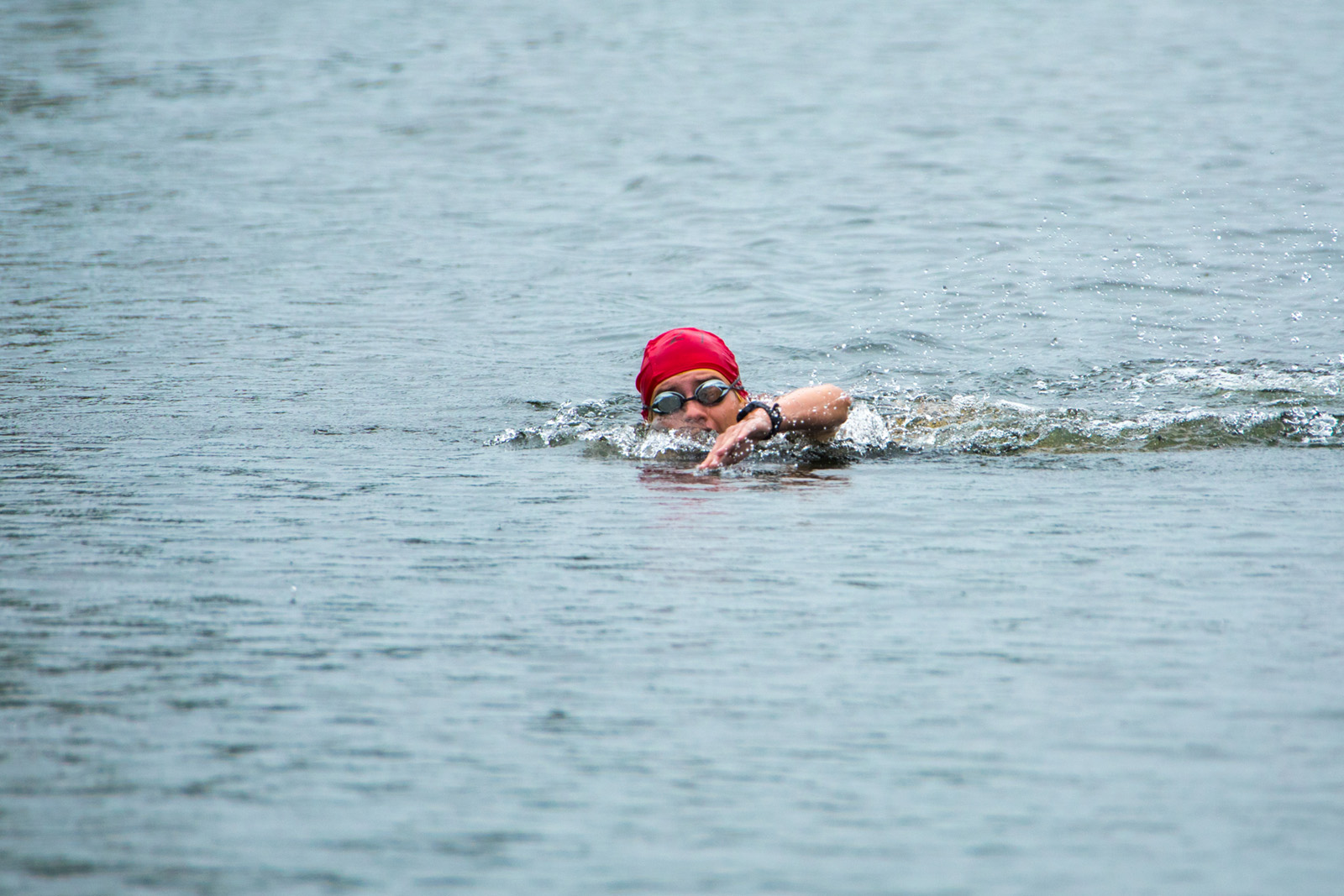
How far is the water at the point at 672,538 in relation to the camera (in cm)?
377

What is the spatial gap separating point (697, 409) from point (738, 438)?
0.85 meters

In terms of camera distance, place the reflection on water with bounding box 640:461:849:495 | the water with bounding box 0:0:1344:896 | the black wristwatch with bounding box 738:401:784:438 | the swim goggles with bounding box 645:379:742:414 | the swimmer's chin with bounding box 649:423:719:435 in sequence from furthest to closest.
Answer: the swimmer's chin with bounding box 649:423:719:435, the swim goggles with bounding box 645:379:742:414, the black wristwatch with bounding box 738:401:784:438, the reflection on water with bounding box 640:461:849:495, the water with bounding box 0:0:1344:896

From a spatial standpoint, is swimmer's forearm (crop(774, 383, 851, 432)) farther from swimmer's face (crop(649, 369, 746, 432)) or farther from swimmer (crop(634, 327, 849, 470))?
swimmer's face (crop(649, 369, 746, 432))

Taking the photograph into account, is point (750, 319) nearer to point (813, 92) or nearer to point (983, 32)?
point (813, 92)

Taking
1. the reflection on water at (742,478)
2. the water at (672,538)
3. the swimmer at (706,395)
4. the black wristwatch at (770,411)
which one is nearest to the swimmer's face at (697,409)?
A: the swimmer at (706,395)

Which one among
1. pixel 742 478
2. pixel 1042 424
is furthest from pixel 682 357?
pixel 1042 424

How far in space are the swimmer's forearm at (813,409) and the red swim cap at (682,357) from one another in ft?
1.50

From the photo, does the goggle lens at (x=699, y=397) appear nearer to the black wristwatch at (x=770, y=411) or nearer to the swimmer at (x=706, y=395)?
the swimmer at (x=706, y=395)

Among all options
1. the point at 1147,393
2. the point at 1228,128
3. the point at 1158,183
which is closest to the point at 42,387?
the point at 1147,393

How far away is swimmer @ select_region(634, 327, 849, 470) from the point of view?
8266 mm

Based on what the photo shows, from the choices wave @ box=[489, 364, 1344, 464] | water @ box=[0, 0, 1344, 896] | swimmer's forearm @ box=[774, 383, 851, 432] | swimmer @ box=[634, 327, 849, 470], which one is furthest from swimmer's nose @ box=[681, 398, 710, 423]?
swimmer's forearm @ box=[774, 383, 851, 432]

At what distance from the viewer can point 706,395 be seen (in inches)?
331

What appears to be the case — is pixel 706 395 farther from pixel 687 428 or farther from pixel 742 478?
pixel 742 478

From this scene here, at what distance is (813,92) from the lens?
29.1 metres
